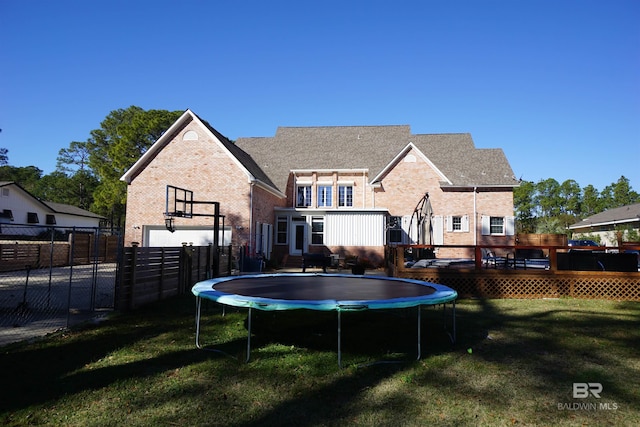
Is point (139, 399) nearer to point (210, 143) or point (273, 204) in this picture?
point (210, 143)

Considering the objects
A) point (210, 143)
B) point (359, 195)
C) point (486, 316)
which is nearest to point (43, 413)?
point (486, 316)

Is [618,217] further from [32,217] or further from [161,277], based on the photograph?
[32,217]

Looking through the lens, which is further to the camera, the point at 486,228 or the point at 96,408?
the point at 486,228

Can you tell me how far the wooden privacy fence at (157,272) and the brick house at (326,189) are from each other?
705 cm

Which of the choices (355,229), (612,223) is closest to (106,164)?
(355,229)

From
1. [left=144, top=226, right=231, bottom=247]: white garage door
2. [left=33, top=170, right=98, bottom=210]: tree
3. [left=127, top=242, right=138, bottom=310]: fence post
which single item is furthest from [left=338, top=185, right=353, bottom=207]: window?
[left=33, top=170, right=98, bottom=210]: tree

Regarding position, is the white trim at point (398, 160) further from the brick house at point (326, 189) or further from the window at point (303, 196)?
the window at point (303, 196)

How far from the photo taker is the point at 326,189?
1001 inches

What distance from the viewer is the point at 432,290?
7090mm

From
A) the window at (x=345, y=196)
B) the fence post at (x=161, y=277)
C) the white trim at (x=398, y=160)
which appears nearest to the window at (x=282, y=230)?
the window at (x=345, y=196)

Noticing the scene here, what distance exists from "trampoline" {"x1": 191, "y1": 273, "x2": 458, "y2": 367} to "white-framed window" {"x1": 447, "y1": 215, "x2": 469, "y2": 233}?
15531mm

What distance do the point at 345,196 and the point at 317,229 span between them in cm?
341

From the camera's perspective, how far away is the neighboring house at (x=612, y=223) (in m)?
38.1

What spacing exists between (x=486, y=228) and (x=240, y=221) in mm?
14614
